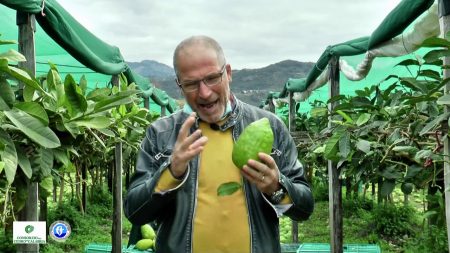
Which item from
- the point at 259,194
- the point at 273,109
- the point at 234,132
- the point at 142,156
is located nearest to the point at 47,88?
the point at 142,156

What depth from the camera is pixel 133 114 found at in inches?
115

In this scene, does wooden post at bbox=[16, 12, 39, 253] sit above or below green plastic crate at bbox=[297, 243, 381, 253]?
above

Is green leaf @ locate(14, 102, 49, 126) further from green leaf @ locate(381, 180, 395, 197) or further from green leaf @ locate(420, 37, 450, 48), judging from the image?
green leaf @ locate(381, 180, 395, 197)

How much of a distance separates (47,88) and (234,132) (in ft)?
2.55

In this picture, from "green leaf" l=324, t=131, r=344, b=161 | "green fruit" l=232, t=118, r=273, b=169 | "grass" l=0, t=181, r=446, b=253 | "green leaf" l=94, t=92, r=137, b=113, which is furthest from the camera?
"grass" l=0, t=181, r=446, b=253

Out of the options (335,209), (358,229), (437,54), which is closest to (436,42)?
(437,54)

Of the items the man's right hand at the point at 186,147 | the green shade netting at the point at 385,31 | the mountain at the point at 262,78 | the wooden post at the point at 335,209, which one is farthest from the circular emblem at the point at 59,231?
the mountain at the point at 262,78

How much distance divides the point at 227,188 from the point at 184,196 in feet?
0.47

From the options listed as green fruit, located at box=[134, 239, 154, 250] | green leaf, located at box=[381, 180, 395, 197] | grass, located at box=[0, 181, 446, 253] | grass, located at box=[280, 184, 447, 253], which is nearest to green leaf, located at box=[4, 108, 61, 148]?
green leaf, located at box=[381, 180, 395, 197]

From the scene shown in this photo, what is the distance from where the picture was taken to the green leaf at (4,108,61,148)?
4.34ft

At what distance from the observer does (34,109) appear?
1.39 metres

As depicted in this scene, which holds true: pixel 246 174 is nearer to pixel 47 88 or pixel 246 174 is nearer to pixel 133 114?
pixel 47 88

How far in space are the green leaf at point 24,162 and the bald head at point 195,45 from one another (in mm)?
468

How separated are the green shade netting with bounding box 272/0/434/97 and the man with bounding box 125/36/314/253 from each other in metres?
0.85
